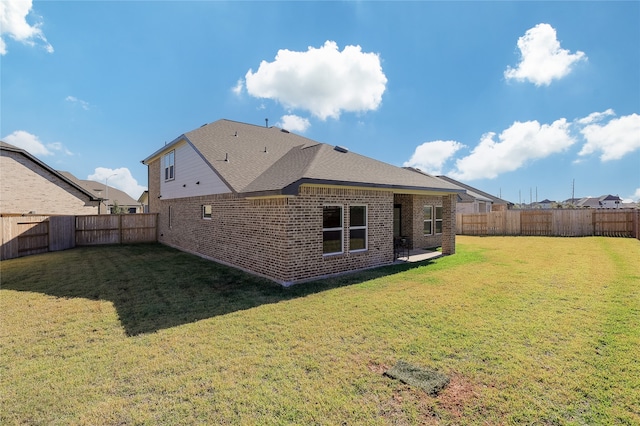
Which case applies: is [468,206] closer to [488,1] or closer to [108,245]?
[488,1]

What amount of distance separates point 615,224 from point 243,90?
86.5ft

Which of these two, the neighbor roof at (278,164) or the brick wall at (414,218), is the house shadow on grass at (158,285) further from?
the brick wall at (414,218)

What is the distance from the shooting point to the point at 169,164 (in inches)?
650

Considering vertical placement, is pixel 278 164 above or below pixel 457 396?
above

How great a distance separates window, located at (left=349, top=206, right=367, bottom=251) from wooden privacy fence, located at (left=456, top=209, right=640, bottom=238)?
17.2 m

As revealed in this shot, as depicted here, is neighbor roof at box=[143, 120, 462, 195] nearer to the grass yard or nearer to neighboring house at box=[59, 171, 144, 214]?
the grass yard

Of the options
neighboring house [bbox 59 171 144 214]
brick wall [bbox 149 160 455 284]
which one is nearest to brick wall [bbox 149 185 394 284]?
brick wall [bbox 149 160 455 284]

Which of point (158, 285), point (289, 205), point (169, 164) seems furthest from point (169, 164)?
point (289, 205)

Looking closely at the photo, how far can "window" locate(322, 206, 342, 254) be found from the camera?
8.99 metres

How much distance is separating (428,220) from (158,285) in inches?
524

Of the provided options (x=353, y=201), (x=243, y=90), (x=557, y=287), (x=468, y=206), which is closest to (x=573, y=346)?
(x=557, y=287)

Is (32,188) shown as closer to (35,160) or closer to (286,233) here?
(35,160)

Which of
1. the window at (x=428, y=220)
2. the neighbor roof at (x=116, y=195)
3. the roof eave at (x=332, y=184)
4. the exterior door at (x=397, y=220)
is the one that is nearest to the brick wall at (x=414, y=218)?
the exterior door at (x=397, y=220)

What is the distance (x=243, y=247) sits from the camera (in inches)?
394
